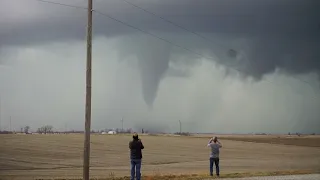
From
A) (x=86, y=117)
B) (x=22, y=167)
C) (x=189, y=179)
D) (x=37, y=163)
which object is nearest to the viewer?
(x=86, y=117)

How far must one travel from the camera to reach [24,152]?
157ft

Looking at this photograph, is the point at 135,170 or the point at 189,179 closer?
the point at 135,170

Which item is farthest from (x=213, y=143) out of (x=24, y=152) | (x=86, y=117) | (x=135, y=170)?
(x=24, y=152)

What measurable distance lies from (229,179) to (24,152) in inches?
1317

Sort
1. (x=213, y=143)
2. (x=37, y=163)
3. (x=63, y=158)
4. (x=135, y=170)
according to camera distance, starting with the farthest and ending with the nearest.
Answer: (x=63, y=158) → (x=37, y=163) → (x=213, y=143) → (x=135, y=170)

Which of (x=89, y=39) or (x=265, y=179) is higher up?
(x=89, y=39)

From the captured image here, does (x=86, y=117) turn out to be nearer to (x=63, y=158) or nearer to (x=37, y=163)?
(x=37, y=163)

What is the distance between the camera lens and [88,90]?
1536 centimetres

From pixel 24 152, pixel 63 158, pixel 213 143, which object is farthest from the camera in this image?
pixel 24 152

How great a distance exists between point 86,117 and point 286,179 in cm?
948

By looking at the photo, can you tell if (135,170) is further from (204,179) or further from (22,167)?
(22,167)

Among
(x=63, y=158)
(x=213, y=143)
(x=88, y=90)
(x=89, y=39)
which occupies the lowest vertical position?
(x=63, y=158)

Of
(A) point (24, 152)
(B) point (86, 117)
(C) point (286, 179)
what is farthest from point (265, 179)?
(A) point (24, 152)

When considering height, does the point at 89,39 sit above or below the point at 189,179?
above
